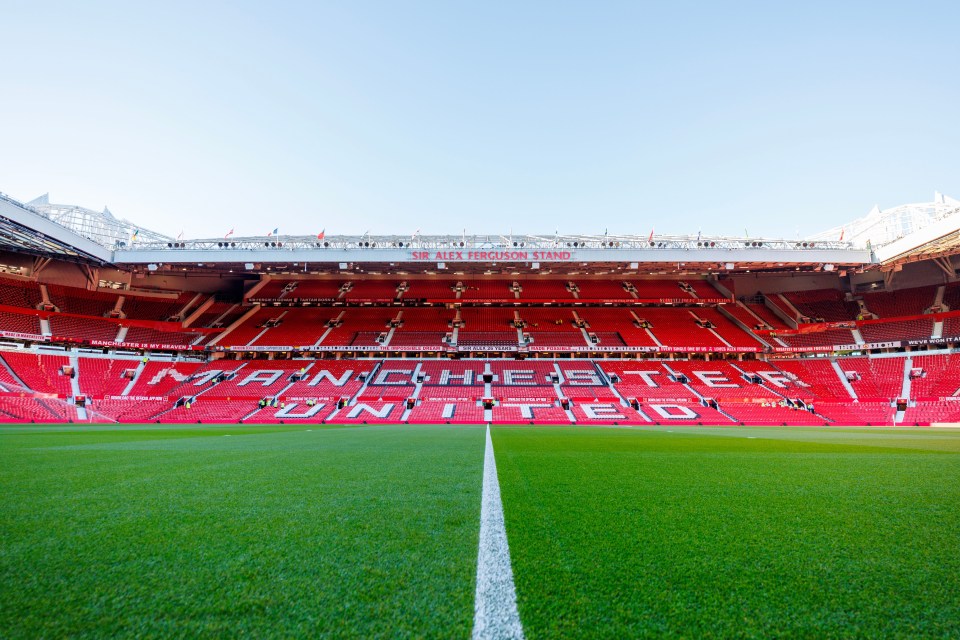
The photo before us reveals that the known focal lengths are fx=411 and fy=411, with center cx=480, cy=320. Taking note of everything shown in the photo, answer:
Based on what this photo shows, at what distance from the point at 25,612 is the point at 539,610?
157 centimetres

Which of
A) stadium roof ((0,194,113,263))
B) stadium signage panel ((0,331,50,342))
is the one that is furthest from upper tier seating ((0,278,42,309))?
stadium signage panel ((0,331,50,342))

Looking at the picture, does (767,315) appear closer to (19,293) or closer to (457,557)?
(457,557)

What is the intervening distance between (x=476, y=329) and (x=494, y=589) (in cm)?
3094

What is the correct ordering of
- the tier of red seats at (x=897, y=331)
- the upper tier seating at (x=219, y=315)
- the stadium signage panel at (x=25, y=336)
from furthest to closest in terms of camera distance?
the upper tier seating at (x=219, y=315), the tier of red seats at (x=897, y=331), the stadium signage panel at (x=25, y=336)

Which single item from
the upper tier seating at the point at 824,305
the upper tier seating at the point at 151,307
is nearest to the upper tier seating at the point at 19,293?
the upper tier seating at the point at 151,307

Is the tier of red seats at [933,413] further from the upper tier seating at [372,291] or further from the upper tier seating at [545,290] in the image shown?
the upper tier seating at [372,291]

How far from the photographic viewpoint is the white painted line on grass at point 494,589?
119 cm

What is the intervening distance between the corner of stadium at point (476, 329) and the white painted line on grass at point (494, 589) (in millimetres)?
20350

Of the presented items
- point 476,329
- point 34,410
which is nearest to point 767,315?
point 476,329

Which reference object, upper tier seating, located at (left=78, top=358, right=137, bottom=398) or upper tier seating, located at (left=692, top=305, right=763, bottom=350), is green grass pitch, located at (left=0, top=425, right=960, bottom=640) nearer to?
upper tier seating, located at (left=78, top=358, right=137, bottom=398)

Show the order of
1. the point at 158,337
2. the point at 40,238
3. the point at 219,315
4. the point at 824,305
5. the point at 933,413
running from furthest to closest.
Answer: the point at 219,315 < the point at 824,305 < the point at 158,337 < the point at 40,238 < the point at 933,413

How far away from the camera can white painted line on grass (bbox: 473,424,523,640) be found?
3.92ft

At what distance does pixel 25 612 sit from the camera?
1.25 meters

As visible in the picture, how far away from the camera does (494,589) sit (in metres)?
1.47
